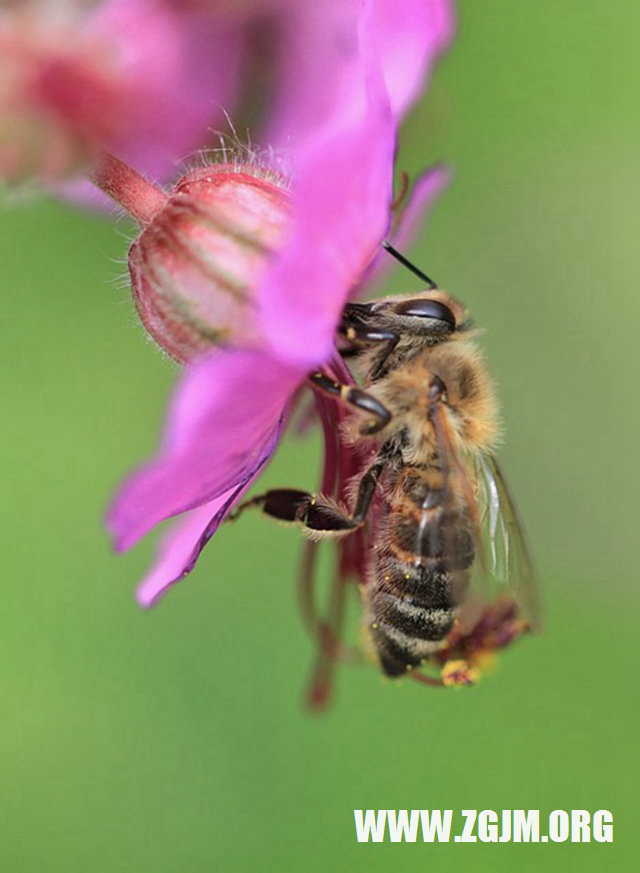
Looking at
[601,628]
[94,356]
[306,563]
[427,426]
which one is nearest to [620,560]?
[601,628]

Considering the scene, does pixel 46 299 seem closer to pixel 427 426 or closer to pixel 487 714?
pixel 487 714

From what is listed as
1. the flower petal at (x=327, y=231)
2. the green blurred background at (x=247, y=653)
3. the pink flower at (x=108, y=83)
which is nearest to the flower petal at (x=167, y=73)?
the pink flower at (x=108, y=83)

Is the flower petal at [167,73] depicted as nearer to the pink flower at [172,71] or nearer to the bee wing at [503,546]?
the pink flower at [172,71]

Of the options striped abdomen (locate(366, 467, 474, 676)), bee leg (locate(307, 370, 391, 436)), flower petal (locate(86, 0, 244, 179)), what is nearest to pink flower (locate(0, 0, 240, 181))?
flower petal (locate(86, 0, 244, 179))

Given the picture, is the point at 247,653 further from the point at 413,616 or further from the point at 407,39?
the point at 407,39

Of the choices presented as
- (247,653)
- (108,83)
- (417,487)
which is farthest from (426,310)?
(247,653)

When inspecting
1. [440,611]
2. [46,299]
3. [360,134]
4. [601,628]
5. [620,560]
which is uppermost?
[46,299]

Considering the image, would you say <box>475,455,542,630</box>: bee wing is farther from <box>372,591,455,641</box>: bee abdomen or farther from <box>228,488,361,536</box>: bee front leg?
<box>228,488,361,536</box>: bee front leg
